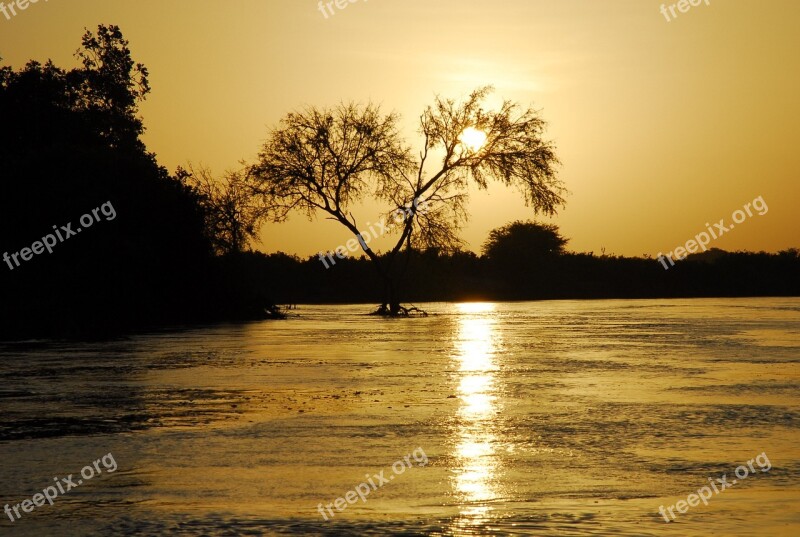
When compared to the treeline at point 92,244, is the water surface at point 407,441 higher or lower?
lower

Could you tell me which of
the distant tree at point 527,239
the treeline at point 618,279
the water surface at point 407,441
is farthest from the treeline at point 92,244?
the distant tree at point 527,239

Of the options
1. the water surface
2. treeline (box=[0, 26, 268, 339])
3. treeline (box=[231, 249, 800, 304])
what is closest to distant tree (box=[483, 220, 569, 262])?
treeline (box=[231, 249, 800, 304])

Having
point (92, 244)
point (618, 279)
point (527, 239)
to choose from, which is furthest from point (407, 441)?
point (527, 239)

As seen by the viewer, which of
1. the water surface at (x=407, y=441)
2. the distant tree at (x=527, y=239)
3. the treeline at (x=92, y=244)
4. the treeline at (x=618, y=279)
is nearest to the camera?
the water surface at (x=407, y=441)

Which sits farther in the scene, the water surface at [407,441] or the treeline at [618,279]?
the treeline at [618,279]

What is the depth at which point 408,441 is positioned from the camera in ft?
33.9

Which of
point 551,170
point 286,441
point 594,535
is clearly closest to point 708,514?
point 594,535

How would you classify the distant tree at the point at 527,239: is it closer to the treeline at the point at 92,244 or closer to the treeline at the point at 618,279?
the treeline at the point at 618,279

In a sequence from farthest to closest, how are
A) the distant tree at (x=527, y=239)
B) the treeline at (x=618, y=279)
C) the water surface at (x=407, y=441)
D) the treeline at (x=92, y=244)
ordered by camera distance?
the distant tree at (x=527, y=239)
the treeline at (x=618, y=279)
the treeline at (x=92, y=244)
the water surface at (x=407, y=441)

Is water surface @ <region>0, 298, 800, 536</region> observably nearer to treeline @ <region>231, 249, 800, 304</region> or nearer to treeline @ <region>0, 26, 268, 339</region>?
treeline @ <region>0, 26, 268, 339</region>

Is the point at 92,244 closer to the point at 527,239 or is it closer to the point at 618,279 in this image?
the point at 618,279

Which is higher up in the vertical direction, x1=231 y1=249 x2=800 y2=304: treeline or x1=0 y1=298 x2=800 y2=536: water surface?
x1=231 y1=249 x2=800 y2=304: treeline

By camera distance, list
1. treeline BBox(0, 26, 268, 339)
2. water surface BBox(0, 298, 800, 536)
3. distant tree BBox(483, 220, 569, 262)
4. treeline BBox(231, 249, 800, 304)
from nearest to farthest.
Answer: water surface BBox(0, 298, 800, 536) → treeline BBox(0, 26, 268, 339) → treeline BBox(231, 249, 800, 304) → distant tree BBox(483, 220, 569, 262)

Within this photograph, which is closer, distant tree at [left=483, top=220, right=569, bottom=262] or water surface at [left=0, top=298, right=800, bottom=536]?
water surface at [left=0, top=298, right=800, bottom=536]
